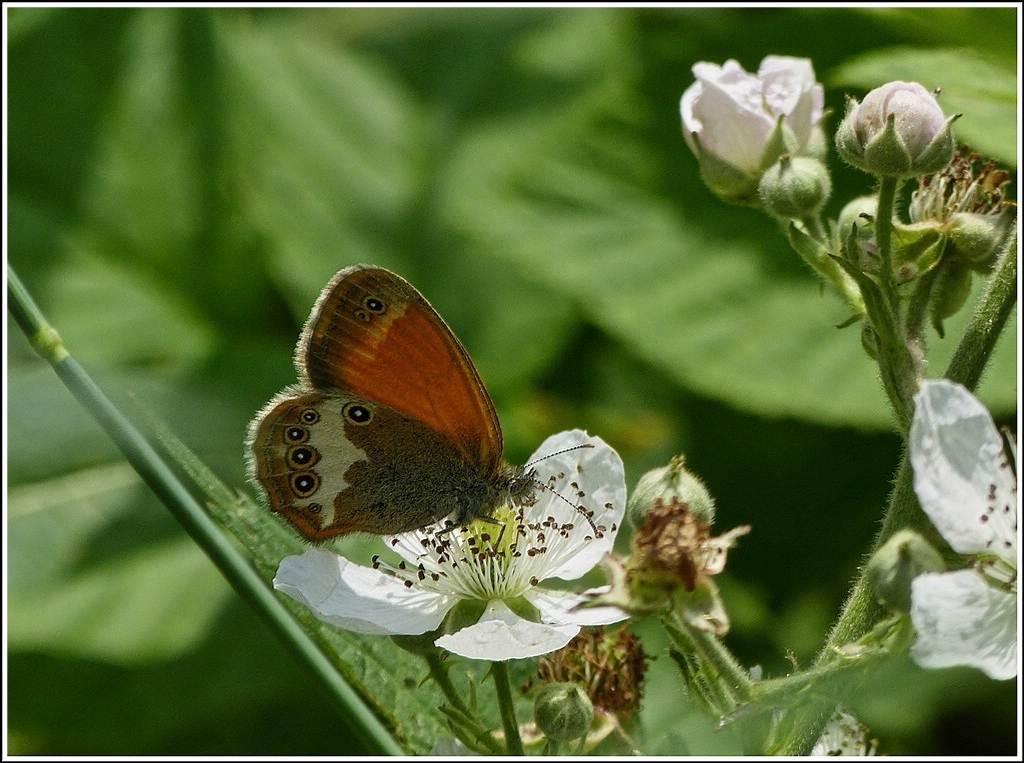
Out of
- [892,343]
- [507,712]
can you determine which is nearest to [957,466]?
[892,343]

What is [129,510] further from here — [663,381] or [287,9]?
[287,9]

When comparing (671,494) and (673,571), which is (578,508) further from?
(673,571)

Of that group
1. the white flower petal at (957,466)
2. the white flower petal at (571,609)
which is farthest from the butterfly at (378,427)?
the white flower petal at (957,466)

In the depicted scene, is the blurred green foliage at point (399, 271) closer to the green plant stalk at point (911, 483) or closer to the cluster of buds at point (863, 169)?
the cluster of buds at point (863, 169)

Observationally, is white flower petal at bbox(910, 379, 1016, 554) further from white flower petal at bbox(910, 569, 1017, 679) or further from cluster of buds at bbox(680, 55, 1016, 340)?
cluster of buds at bbox(680, 55, 1016, 340)

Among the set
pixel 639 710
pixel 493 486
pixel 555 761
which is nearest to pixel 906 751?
pixel 639 710

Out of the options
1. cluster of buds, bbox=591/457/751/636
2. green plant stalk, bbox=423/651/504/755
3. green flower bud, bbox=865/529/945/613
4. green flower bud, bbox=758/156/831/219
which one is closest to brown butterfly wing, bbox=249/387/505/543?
green plant stalk, bbox=423/651/504/755
